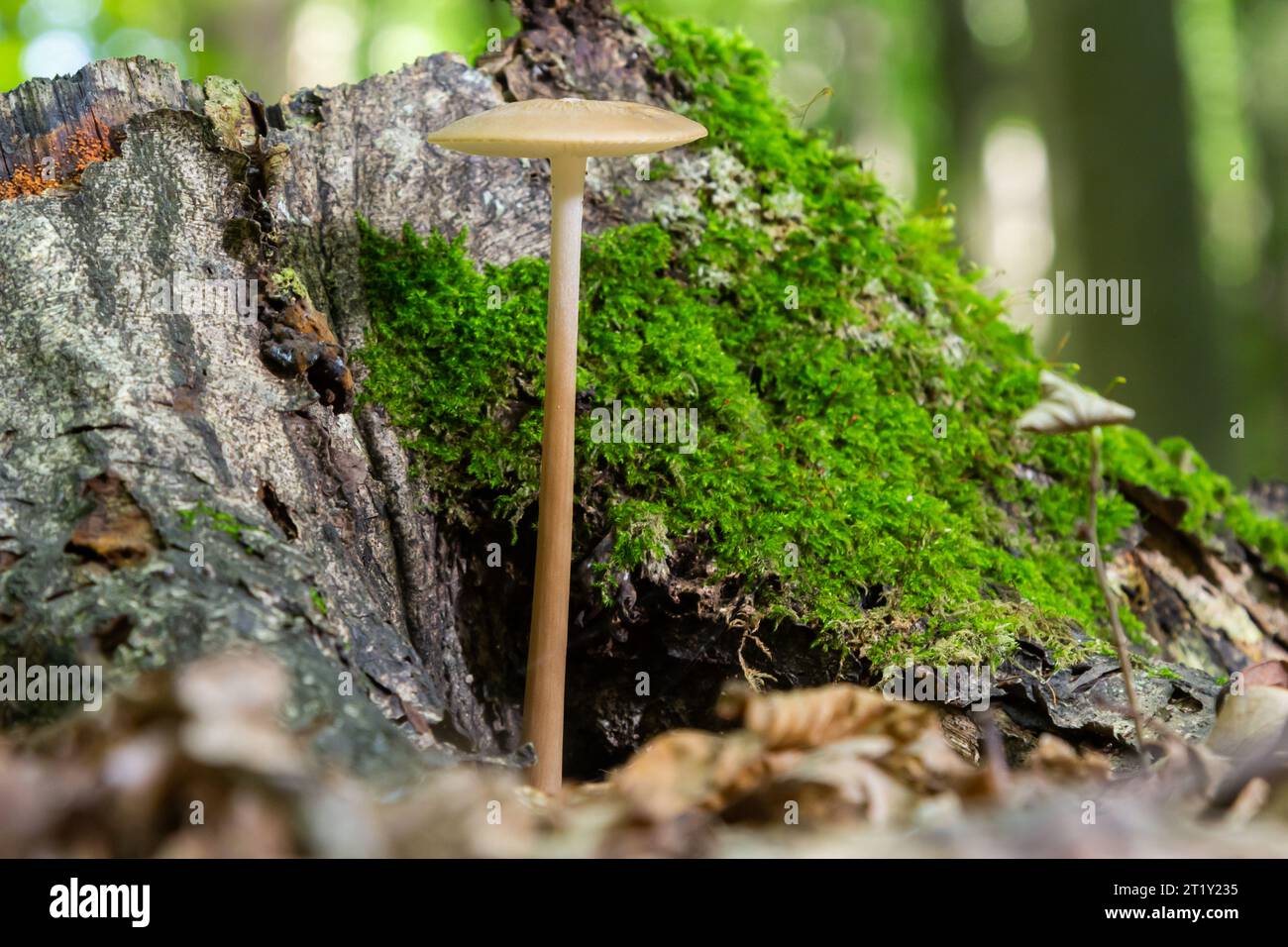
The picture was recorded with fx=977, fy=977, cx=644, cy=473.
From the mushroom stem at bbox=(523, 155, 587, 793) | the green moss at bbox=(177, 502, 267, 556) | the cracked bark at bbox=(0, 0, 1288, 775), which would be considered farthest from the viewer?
the mushroom stem at bbox=(523, 155, 587, 793)

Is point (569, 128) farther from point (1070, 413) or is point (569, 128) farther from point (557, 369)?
point (1070, 413)

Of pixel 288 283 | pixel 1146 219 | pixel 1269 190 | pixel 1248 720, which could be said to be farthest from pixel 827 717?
pixel 1269 190

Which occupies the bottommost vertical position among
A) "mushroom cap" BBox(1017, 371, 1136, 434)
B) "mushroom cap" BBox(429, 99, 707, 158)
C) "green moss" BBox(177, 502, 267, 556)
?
"green moss" BBox(177, 502, 267, 556)

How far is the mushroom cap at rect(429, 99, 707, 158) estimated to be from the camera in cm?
214

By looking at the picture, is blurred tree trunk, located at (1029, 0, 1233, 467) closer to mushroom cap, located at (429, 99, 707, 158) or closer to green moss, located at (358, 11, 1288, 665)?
green moss, located at (358, 11, 1288, 665)

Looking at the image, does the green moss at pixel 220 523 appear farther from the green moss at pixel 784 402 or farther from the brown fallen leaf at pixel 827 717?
the brown fallen leaf at pixel 827 717

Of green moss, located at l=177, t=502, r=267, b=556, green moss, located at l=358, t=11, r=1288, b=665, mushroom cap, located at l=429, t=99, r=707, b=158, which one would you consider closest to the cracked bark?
green moss, located at l=177, t=502, r=267, b=556

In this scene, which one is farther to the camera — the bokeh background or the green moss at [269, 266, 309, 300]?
the bokeh background

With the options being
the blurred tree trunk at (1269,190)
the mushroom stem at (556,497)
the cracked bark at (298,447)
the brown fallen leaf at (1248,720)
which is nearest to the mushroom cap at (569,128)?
the mushroom stem at (556,497)

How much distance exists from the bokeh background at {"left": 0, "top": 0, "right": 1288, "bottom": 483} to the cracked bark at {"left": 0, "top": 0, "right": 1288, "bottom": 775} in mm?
511

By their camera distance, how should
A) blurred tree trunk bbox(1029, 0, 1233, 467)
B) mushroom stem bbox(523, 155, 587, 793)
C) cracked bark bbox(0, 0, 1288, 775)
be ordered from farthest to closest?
blurred tree trunk bbox(1029, 0, 1233, 467), mushroom stem bbox(523, 155, 587, 793), cracked bark bbox(0, 0, 1288, 775)

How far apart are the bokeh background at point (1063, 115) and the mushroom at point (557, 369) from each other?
128 cm
